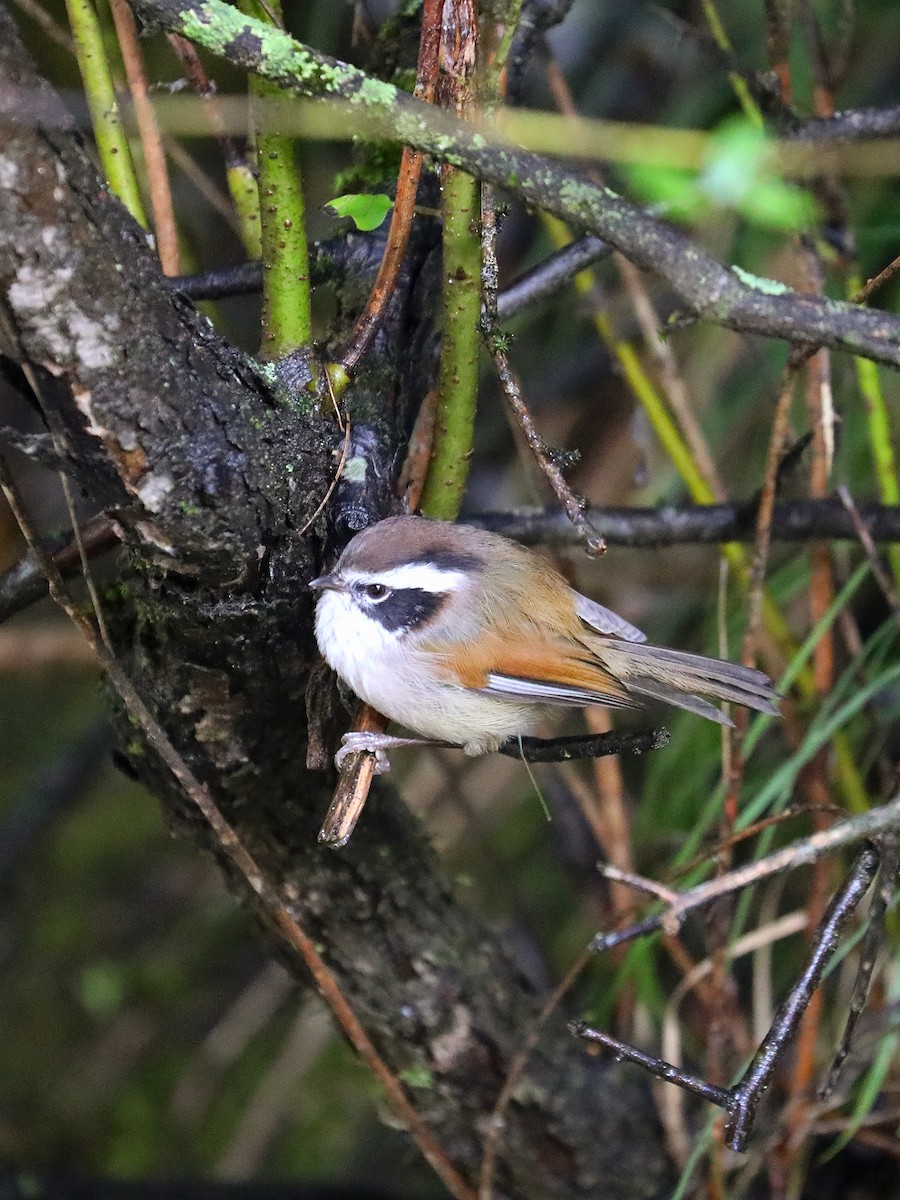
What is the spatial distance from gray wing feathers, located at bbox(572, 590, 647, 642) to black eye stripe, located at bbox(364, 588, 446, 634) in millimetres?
328

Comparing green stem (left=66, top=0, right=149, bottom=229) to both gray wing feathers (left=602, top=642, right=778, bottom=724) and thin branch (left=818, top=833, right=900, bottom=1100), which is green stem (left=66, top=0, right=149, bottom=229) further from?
thin branch (left=818, top=833, right=900, bottom=1100)

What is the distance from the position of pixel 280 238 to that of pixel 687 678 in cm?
116

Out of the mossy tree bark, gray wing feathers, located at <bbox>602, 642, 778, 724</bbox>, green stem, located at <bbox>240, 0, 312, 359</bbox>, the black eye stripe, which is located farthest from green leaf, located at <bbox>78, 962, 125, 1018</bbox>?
green stem, located at <bbox>240, 0, 312, 359</bbox>

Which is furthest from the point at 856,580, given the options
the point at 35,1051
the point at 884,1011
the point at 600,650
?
the point at 35,1051

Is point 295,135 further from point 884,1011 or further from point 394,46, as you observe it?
point 884,1011

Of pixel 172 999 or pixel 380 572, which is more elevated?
pixel 380 572

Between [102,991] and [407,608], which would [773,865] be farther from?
[102,991]

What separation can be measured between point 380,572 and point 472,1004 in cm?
116

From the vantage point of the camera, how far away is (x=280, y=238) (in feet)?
6.18

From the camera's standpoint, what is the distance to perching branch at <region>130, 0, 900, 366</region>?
143 cm

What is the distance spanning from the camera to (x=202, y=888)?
16.9 feet

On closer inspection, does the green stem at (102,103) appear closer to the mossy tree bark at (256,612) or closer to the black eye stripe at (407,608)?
the mossy tree bark at (256,612)

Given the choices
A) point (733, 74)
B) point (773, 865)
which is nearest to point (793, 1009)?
point (773, 865)

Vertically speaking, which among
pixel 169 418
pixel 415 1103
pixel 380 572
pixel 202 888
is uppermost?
pixel 169 418
